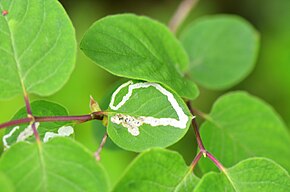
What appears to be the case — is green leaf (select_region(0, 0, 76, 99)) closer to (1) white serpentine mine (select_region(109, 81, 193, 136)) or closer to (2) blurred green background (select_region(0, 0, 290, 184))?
(1) white serpentine mine (select_region(109, 81, 193, 136))

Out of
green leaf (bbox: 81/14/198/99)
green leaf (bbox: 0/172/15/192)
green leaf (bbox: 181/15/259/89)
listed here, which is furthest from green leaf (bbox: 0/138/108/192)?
green leaf (bbox: 181/15/259/89)

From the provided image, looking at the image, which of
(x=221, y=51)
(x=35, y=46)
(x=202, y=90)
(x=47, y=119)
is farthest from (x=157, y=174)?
(x=202, y=90)

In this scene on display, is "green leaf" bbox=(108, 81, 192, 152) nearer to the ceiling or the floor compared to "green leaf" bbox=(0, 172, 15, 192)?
nearer to the ceiling

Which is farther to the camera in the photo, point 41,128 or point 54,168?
point 41,128

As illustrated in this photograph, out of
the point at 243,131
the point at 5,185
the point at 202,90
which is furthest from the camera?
the point at 202,90

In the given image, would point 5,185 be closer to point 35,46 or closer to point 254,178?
point 35,46

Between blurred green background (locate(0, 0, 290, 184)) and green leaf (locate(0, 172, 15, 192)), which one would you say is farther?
blurred green background (locate(0, 0, 290, 184))

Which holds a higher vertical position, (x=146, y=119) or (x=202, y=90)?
(x=146, y=119)

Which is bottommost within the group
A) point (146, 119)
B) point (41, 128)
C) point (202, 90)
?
point (202, 90)
